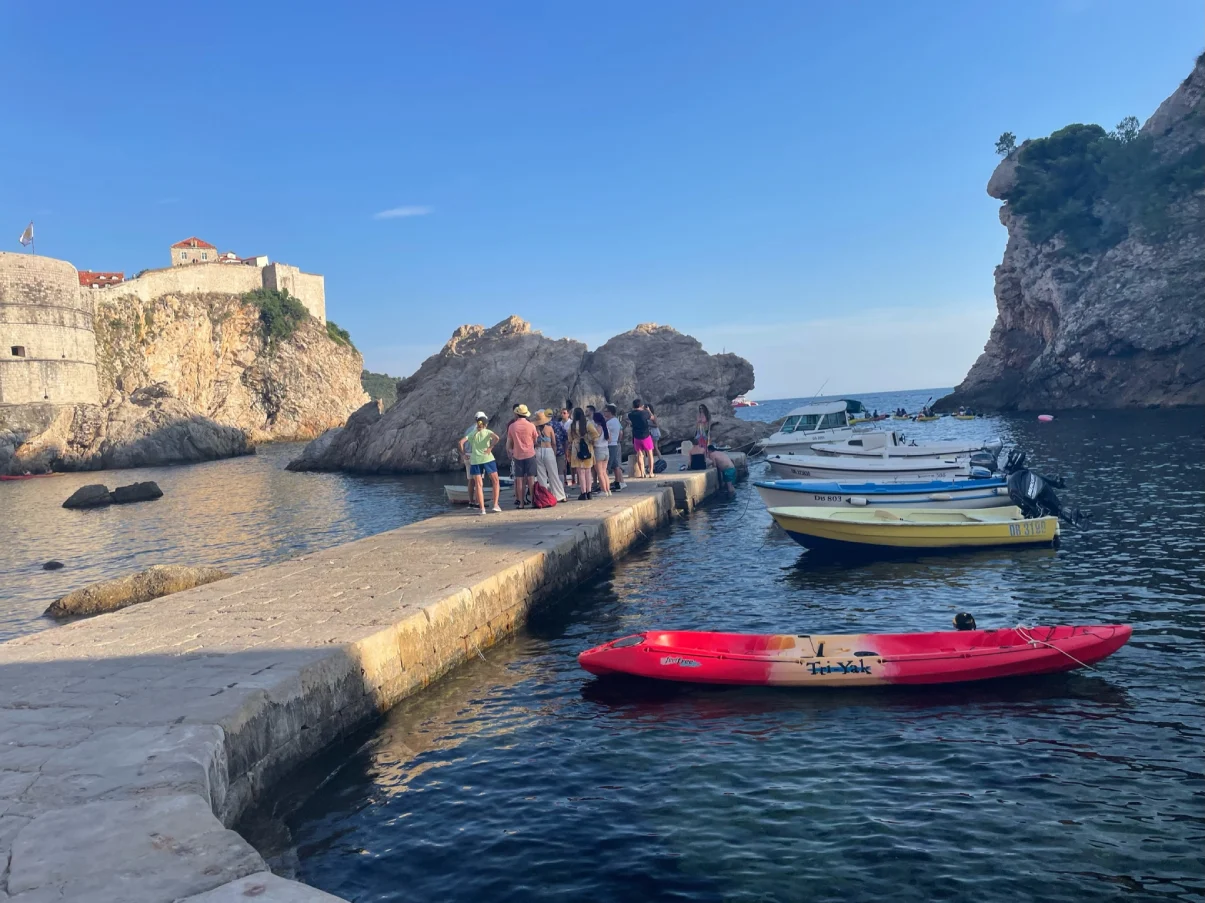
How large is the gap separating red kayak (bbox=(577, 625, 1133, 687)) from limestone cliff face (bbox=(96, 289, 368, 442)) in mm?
83864

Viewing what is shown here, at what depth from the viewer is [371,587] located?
11102mm

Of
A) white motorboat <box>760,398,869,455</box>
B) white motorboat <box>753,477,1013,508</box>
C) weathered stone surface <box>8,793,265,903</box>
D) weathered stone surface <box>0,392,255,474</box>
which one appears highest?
weathered stone surface <box>0,392,255,474</box>

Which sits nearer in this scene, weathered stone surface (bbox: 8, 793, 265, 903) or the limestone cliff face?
weathered stone surface (bbox: 8, 793, 265, 903)

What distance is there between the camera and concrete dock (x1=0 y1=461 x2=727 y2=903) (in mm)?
4418

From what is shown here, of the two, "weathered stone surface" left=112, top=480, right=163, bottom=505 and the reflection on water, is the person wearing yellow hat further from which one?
"weathered stone surface" left=112, top=480, right=163, bottom=505

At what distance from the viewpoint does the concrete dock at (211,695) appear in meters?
4.42

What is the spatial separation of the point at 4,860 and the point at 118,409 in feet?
207

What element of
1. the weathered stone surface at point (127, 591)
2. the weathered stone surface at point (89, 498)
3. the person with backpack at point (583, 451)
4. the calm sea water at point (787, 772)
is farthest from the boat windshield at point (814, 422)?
the weathered stone surface at point (89, 498)

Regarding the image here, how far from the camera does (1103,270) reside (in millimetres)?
67562

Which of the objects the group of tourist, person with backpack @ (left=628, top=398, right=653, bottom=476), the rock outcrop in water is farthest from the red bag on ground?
the rock outcrop in water

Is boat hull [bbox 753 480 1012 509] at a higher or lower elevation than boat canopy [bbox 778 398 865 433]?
lower

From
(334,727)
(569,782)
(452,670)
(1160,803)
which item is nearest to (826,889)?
(569,782)

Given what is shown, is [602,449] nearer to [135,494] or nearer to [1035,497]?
[1035,497]

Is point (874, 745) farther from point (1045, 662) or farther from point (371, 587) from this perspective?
point (371, 587)
